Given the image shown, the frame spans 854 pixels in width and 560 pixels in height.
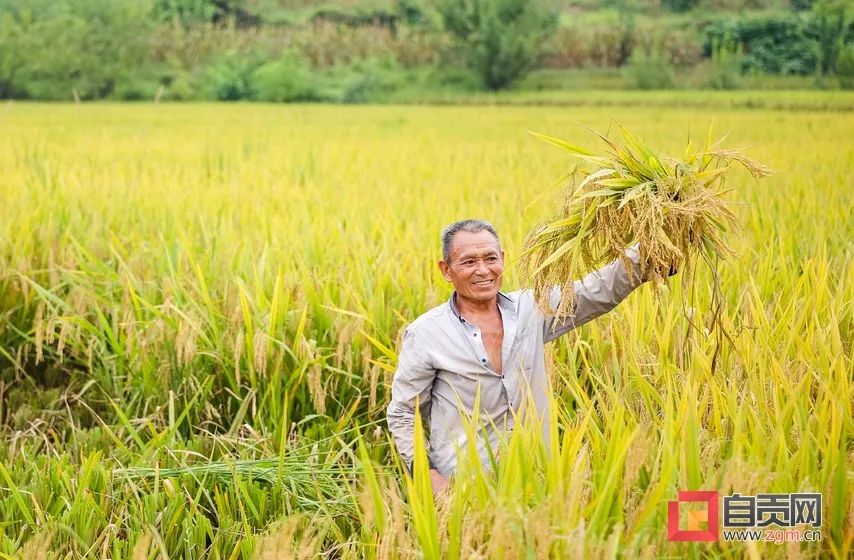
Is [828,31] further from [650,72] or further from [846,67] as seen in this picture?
[650,72]

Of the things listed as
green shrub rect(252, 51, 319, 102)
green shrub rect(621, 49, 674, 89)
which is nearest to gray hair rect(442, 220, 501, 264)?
green shrub rect(621, 49, 674, 89)

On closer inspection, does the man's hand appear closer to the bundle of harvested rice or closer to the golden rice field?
the golden rice field

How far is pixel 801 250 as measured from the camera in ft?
11.5

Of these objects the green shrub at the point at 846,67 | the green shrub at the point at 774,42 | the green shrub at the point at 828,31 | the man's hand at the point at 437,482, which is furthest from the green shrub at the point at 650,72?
the man's hand at the point at 437,482

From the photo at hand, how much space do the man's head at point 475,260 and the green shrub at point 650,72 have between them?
58.9ft

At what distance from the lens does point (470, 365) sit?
80.0 inches

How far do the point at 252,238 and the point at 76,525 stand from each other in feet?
6.77

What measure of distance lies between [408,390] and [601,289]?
17.8 inches

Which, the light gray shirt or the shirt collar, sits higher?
the shirt collar

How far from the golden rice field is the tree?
1604 cm

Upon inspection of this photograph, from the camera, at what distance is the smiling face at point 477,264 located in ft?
6.61

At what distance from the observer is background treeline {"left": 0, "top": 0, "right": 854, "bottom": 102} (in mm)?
19328

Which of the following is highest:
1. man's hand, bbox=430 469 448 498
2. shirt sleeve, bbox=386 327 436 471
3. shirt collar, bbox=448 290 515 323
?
shirt collar, bbox=448 290 515 323

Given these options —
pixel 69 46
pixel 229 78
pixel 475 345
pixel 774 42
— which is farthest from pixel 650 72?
pixel 475 345
